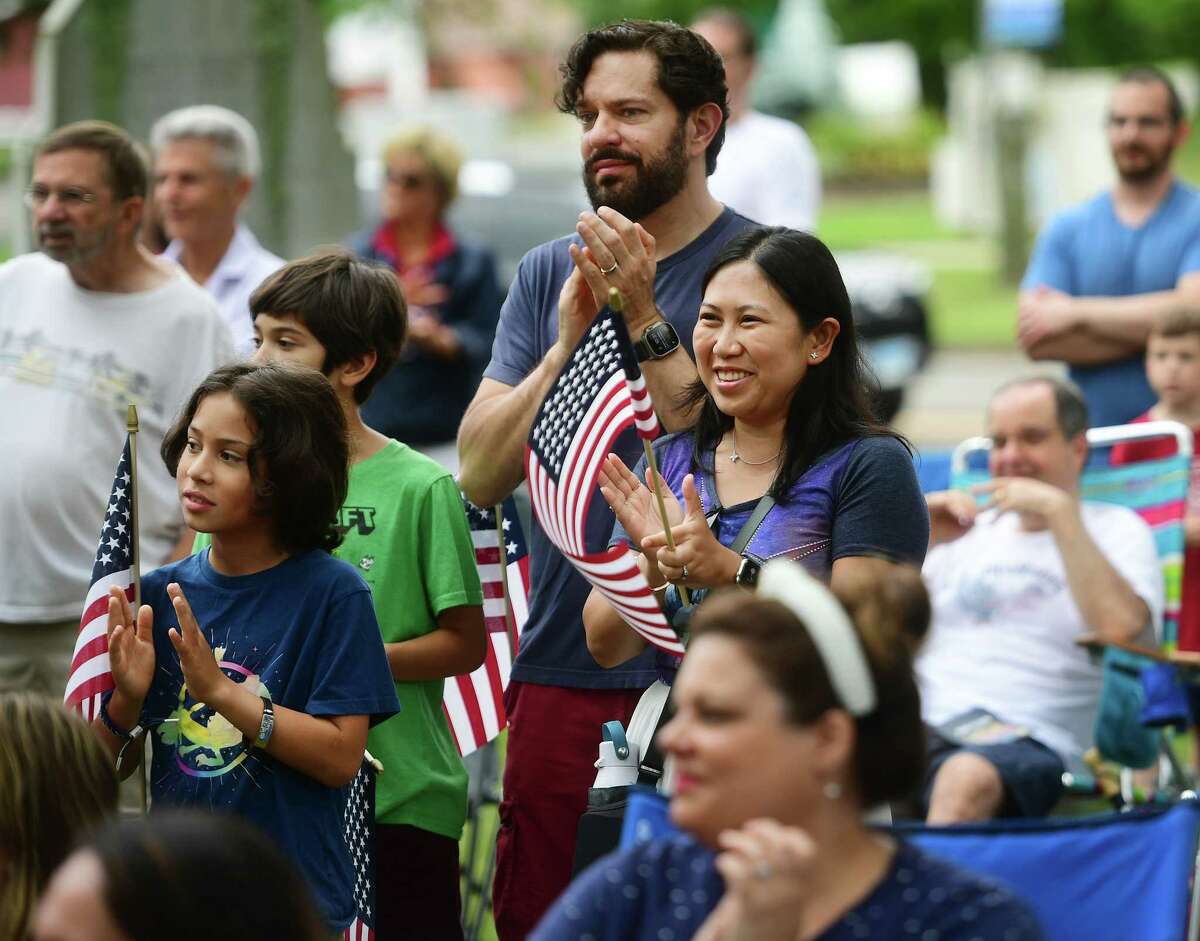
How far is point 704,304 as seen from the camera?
422 centimetres

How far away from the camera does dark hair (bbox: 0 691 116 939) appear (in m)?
3.41

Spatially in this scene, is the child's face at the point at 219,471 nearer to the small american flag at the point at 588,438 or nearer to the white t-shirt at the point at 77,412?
the small american flag at the point at 588,438

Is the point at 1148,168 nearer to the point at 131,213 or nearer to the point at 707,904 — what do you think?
the point at 131,213

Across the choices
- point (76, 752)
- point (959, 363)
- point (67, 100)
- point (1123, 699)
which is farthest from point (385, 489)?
point (959, 363)

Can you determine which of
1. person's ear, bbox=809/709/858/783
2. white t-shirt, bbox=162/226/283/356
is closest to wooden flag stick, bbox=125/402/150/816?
person's ear, bbox=809/709/858/783

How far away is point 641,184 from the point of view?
182 inches

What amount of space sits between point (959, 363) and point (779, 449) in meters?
18.2

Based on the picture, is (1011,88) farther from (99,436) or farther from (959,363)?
(99,436)

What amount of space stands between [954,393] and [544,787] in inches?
600

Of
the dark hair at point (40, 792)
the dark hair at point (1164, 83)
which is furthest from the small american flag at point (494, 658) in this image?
the dark hair at point (1164, 83)

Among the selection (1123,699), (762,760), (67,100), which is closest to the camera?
(762,760)

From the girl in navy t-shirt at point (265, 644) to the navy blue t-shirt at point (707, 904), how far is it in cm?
106

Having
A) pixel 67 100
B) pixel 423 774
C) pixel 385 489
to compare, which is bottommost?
pixel 423 774

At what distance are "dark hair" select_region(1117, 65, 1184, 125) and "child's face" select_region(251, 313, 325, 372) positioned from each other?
4251 millimetres
